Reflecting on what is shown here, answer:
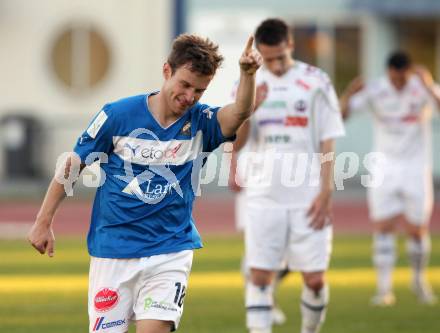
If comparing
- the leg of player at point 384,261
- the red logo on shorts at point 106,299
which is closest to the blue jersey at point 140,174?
the red logo on shorts at point 106,299

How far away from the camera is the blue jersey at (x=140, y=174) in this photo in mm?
7141

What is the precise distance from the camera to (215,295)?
13.5 m

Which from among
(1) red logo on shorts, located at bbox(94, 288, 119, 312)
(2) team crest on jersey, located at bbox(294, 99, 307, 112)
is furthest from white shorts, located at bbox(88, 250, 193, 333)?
Answer: (2) team crest on jersey, located at bbox(294, 99, 307, 112)

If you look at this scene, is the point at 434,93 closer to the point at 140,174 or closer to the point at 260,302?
the point at 260,302

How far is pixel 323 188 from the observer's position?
934 centimetres

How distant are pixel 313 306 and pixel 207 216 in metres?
15.5

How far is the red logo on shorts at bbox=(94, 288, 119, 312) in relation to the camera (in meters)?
7.09

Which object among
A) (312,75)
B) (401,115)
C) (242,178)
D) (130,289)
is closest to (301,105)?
(312,75)

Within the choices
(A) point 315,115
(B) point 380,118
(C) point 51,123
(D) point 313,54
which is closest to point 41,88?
(C) point 51,123

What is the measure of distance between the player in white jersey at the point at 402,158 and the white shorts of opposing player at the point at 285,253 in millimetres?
3759

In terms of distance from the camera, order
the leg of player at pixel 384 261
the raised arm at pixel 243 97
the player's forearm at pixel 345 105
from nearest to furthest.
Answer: the raised arm at pixel 243 97, the player's forearm at pixel 345 105, the leg of player at pixel 384 261

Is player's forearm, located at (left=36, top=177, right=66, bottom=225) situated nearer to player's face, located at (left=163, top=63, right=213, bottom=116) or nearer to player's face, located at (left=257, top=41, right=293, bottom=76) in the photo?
player's face, located at (left=163, top=63, right=213, bottom=116)

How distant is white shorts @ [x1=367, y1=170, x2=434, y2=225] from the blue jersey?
6.33 metres

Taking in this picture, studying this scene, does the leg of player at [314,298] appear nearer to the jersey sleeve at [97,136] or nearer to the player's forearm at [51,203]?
the jersey sleeve at [97,136]
